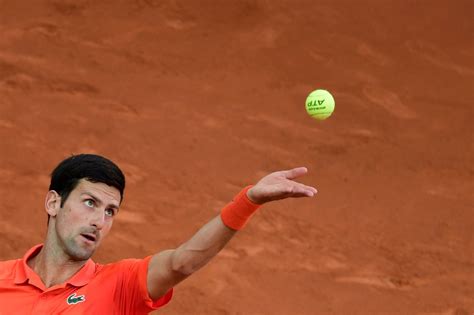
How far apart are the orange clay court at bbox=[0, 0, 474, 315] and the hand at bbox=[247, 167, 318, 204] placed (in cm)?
395

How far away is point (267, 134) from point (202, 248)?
582 centimetres

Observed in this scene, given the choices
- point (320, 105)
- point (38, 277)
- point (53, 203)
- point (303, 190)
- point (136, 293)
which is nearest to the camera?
point (303, 190)

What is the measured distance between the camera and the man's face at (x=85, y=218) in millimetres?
4613

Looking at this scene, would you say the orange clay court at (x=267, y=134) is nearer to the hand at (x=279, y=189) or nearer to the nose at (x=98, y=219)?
the nose at (x=98, y=219)

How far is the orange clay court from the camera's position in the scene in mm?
8609

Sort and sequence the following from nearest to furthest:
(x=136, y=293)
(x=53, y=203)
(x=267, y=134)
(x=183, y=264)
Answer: (x=183, y=264) < (x=136, y=293) < (x=53, y=203) < (x=267, y=134)

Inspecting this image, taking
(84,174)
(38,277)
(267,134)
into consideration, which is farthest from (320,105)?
(38,277)

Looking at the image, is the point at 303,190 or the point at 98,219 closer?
the point at 303,190

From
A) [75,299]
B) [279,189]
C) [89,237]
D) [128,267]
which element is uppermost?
[279,189]

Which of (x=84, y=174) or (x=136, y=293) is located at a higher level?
(x=84, y=174)

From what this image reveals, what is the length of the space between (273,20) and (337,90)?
1480 mm

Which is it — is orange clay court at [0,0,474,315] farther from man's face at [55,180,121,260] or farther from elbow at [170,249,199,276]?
elbow at [170,249,199,276]

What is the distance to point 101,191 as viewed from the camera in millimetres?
4684

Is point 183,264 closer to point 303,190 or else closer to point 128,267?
A: point 128,267
